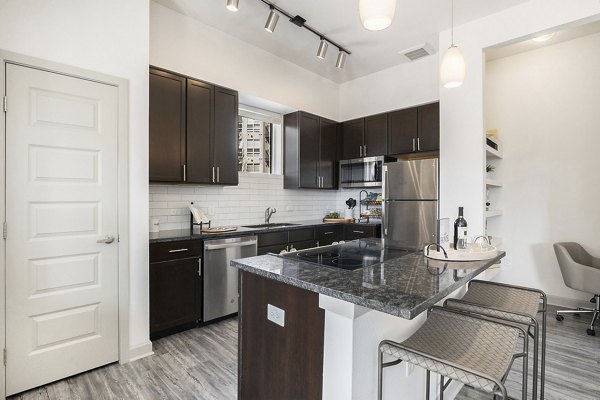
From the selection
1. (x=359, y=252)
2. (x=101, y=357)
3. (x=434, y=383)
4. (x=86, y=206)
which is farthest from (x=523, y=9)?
(x=101, y=357)

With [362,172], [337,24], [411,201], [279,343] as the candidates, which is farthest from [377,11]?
[362,172]

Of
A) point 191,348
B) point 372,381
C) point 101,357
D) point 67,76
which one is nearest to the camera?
point 372,381

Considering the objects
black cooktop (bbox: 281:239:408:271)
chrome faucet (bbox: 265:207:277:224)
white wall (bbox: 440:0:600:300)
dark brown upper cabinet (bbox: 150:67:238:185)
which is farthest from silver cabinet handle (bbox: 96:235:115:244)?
white wall (bbox: 440:0:600:300)

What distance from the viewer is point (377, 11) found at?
4.51ft

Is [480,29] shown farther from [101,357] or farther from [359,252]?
[101,357]

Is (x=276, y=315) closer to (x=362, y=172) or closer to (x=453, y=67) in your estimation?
(x=453, y=67)

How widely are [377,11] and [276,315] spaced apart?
148 centimetres

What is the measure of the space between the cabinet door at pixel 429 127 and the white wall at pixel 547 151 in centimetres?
98

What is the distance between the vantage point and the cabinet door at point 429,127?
3.85 metres

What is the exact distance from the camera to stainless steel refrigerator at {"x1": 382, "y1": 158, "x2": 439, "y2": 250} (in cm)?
350

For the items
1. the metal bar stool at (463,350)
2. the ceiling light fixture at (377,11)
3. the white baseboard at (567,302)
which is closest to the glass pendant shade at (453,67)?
the ceiling light fixture at (377,11)

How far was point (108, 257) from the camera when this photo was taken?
7.74ft

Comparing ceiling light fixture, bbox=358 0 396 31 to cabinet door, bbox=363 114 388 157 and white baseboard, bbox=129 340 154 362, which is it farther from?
cabinet door, bbox=363 114 388 157

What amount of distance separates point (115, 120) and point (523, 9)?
378 centimetres
